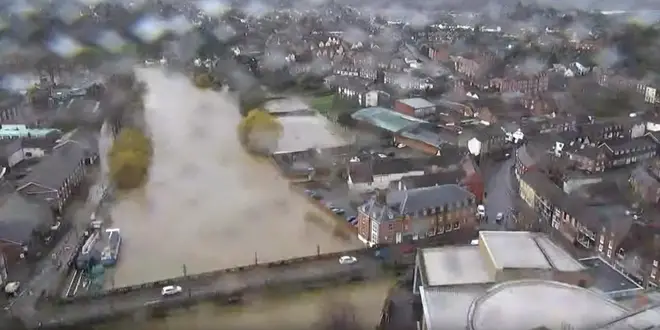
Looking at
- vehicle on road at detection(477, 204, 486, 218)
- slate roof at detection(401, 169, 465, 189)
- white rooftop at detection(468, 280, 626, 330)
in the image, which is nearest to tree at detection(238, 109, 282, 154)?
slate roof at detection(401, 169, 465, 189)

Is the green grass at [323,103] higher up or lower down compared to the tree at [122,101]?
lower down

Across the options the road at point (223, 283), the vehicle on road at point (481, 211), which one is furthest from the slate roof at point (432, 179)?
the road at point (223, 283)

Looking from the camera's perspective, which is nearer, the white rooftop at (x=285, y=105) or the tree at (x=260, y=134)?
the tree at (x=260, y=134)

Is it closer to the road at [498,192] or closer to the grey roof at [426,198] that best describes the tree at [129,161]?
the grey roof at [426,198]

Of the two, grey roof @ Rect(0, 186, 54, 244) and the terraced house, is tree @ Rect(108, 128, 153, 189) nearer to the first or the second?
grey roof @ Rect(0, 186, 54, 244)

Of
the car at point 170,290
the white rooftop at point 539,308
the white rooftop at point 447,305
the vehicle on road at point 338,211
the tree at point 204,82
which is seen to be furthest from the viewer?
the tree at point 204,82

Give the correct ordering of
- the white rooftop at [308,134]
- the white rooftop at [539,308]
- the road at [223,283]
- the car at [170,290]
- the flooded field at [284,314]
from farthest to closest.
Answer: the white rooftop at [308,134] < the car at [170,290] < the road at [223,283] < the flooded field at [284,314] < the white rooftop at [539,308]

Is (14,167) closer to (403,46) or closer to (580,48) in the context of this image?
(403,46)
